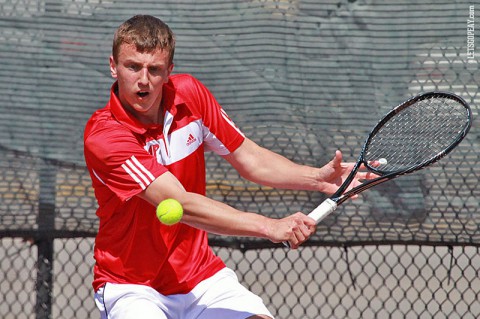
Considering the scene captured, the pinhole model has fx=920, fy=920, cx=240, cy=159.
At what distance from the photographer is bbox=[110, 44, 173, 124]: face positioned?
10.5 feet

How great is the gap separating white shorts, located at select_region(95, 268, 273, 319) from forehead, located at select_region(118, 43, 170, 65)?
811mm

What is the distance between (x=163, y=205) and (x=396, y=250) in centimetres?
253

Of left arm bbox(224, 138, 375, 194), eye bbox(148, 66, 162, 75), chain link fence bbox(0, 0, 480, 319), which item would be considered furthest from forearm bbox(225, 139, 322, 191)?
chain link fence bbox(0, 0, 480, 319)

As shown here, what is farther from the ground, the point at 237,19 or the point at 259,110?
the point at 237,19

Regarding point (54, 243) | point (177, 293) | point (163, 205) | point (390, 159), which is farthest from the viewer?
point (54, 243)

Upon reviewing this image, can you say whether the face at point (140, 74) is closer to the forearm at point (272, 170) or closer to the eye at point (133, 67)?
the eye at point (133, 67)

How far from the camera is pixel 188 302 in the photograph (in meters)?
3.37

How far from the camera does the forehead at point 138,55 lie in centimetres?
320

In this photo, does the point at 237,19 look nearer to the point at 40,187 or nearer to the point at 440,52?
the point at 440,52

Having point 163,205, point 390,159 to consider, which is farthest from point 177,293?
point 390,159

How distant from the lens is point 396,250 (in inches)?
204

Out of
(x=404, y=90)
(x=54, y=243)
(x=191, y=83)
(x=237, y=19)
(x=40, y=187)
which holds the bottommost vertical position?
(x=54, y=243)

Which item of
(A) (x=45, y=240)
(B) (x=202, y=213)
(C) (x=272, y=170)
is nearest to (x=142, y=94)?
(B) (x=202, y=213)

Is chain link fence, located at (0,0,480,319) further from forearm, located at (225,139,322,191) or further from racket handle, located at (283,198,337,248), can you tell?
racket handle, located at (283,198,337,248)
